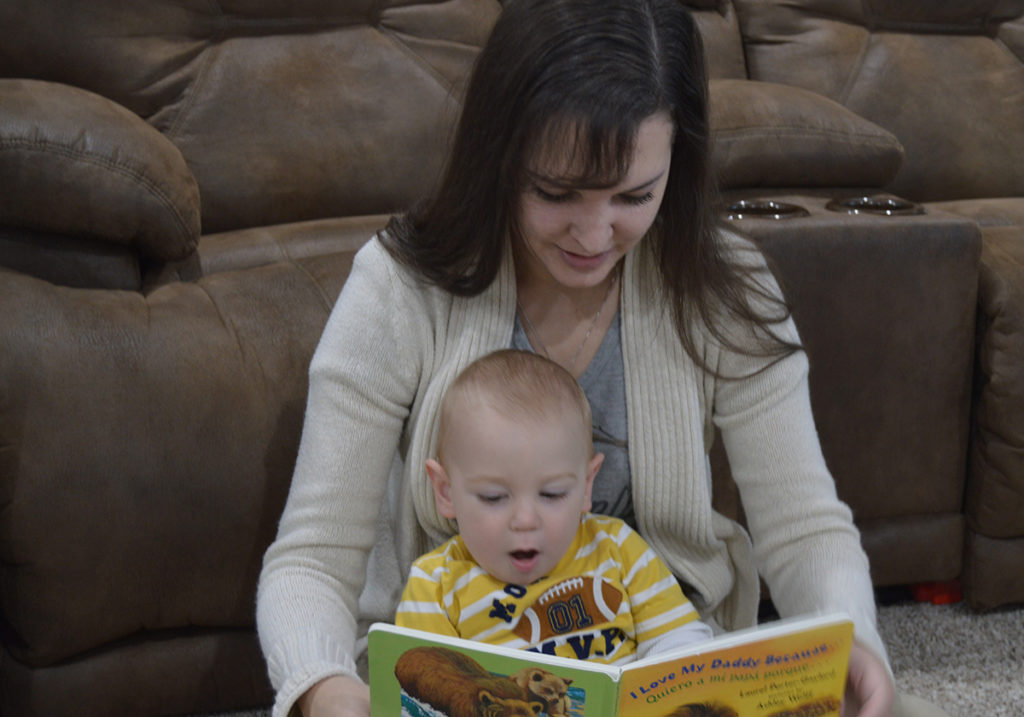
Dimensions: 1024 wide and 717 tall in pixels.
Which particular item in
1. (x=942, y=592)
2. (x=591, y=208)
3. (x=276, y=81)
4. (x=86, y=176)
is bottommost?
(x=942, y=592)

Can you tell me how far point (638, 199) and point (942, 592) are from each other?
1121 millimetres

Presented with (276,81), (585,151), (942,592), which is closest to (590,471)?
(585,151)

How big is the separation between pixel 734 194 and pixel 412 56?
2.30 feet

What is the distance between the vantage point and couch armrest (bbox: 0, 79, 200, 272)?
129 cm

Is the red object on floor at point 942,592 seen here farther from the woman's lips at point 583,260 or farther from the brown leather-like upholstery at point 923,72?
the woman's lips at point 583,260

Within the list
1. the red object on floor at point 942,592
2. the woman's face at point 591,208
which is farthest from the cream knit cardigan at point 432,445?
the red object on floor at point 942,592

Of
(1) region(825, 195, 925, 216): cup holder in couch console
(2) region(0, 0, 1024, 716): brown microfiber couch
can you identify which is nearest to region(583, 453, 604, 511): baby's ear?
(2) region(0, 0, 1024, 716): brown microfiber couch

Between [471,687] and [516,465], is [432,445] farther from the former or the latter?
[471,687]

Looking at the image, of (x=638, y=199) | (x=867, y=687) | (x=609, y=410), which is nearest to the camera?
(x=867, y=687)

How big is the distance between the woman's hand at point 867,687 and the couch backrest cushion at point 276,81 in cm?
130

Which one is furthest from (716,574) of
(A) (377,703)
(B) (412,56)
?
(B) (412,56)

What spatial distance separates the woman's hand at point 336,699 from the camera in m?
0.93

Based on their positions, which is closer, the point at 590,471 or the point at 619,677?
the point at 619,677

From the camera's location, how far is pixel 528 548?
1007 mm
